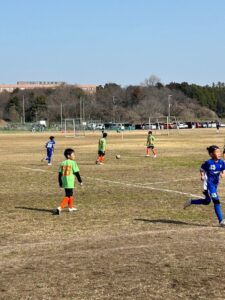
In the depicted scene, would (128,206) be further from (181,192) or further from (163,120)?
(163,120)

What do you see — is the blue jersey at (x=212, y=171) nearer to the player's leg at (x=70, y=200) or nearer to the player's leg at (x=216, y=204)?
the player's leg at (x=216, y=204)

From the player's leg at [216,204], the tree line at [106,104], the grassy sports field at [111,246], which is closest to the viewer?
the grassy sports field at [111,246]

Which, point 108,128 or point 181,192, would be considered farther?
point 108,128

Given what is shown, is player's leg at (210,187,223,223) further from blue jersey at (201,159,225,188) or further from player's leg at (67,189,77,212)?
player's leg at (67,189,77,212)

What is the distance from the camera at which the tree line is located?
153875 millimetres

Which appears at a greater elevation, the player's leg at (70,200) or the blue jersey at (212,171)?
the blue jersey at (212,171)

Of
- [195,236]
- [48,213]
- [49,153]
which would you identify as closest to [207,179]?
[195,236]

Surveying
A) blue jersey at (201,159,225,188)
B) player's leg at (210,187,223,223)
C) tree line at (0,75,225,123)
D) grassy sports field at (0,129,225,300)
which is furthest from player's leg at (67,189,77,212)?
tree line at (0,75,225,123)

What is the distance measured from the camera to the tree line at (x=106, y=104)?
153875 millimetres

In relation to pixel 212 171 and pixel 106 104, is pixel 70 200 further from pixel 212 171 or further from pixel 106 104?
pixel 106 104

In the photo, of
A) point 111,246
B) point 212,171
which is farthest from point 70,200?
point 111,246

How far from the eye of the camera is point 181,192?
1708 cm

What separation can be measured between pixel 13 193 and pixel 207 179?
7.77m

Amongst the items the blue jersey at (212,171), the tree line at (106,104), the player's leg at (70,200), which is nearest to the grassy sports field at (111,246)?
the player's leg at (70,200)
